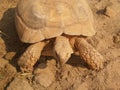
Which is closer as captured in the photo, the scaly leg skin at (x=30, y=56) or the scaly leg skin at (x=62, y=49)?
the scaly leg skin at (x=62, y=49)

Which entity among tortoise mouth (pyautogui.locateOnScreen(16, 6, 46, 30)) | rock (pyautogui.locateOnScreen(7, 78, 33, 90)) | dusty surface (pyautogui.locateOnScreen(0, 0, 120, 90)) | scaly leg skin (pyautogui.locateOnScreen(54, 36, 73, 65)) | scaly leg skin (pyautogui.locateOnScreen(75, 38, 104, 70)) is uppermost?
tortoise mouth (pyautogui.locateOnScreen(16, 6, 46, 30))

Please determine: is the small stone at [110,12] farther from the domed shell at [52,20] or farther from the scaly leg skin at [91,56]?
the scaly leg skin at [91,56]

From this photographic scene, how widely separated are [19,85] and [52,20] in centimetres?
114

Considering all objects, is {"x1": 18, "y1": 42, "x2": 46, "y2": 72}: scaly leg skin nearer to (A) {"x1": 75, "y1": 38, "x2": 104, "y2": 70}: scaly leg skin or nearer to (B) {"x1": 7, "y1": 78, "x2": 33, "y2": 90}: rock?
(B) {"x1": 7, "y1": 78, "x2": 33, "y2": 90}: rock

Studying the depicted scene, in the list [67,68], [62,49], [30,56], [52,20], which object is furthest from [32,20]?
[67,68]

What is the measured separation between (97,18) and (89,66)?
1518 millimetres

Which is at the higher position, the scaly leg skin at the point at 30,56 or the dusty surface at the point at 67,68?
the scaly leg skin at the point at 30,56

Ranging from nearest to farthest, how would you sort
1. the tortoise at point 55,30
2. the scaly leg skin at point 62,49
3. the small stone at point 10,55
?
the scaly leg skin at point 62,49, the tortoise at point 55,30, the small stone at point 10,55

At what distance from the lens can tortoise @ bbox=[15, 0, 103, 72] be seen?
5020mm

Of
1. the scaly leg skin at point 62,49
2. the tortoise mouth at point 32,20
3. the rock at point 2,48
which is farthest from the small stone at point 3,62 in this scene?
the scaly leg skin at point 62,49

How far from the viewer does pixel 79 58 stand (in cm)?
541

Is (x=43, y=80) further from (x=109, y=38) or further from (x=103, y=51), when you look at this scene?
(x=109, y=38)

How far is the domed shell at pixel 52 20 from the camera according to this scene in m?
5.02

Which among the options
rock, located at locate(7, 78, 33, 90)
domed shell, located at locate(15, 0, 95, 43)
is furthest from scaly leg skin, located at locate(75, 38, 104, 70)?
rock, located at locate(7, 78, 33, 90)
